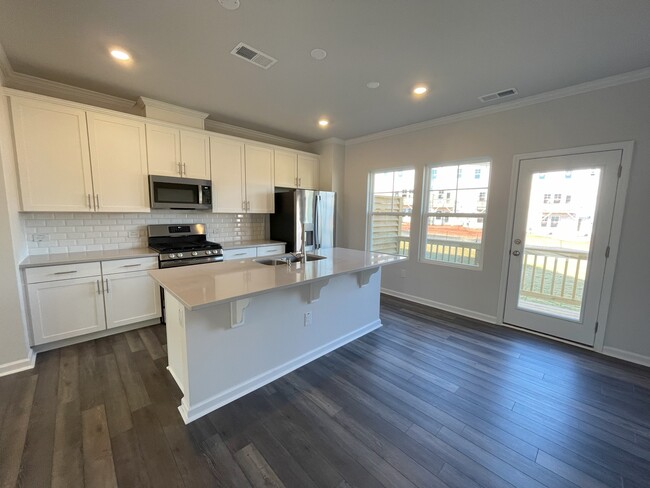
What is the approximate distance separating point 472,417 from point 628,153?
9.39 ft

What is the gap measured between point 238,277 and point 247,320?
0.35m

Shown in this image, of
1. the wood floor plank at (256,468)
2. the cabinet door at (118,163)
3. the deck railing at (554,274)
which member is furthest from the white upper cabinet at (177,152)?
the deck railing at (554,274)

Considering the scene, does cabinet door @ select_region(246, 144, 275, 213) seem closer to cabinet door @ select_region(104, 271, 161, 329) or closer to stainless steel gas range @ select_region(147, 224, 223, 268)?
stainless steel gas range @ select_region(147, 224, 223, 268)

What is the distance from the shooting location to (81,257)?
274 centimetres

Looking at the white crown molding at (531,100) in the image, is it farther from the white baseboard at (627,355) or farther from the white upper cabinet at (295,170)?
the white baseboard at (627,355)

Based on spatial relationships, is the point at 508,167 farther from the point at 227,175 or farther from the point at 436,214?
the point at 227,175

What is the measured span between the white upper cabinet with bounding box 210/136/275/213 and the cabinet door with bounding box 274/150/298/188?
0.12 meters

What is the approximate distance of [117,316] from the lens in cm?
292

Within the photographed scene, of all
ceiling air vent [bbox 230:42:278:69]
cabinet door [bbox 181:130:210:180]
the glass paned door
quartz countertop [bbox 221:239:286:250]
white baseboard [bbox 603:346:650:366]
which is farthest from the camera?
quartz countertop [bbox 221:239:286:250]

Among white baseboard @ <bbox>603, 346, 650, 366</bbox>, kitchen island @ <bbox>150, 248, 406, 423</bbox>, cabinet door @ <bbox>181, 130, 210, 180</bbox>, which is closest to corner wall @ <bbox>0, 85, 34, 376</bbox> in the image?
kitchen island @ <bbox>150, 248, 406, 423</bbox>

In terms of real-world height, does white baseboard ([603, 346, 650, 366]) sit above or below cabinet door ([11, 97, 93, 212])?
below

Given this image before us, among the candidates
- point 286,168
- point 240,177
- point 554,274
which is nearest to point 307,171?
point 286,168

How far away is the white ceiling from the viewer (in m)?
1.72

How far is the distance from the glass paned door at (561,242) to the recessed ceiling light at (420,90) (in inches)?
57.2
